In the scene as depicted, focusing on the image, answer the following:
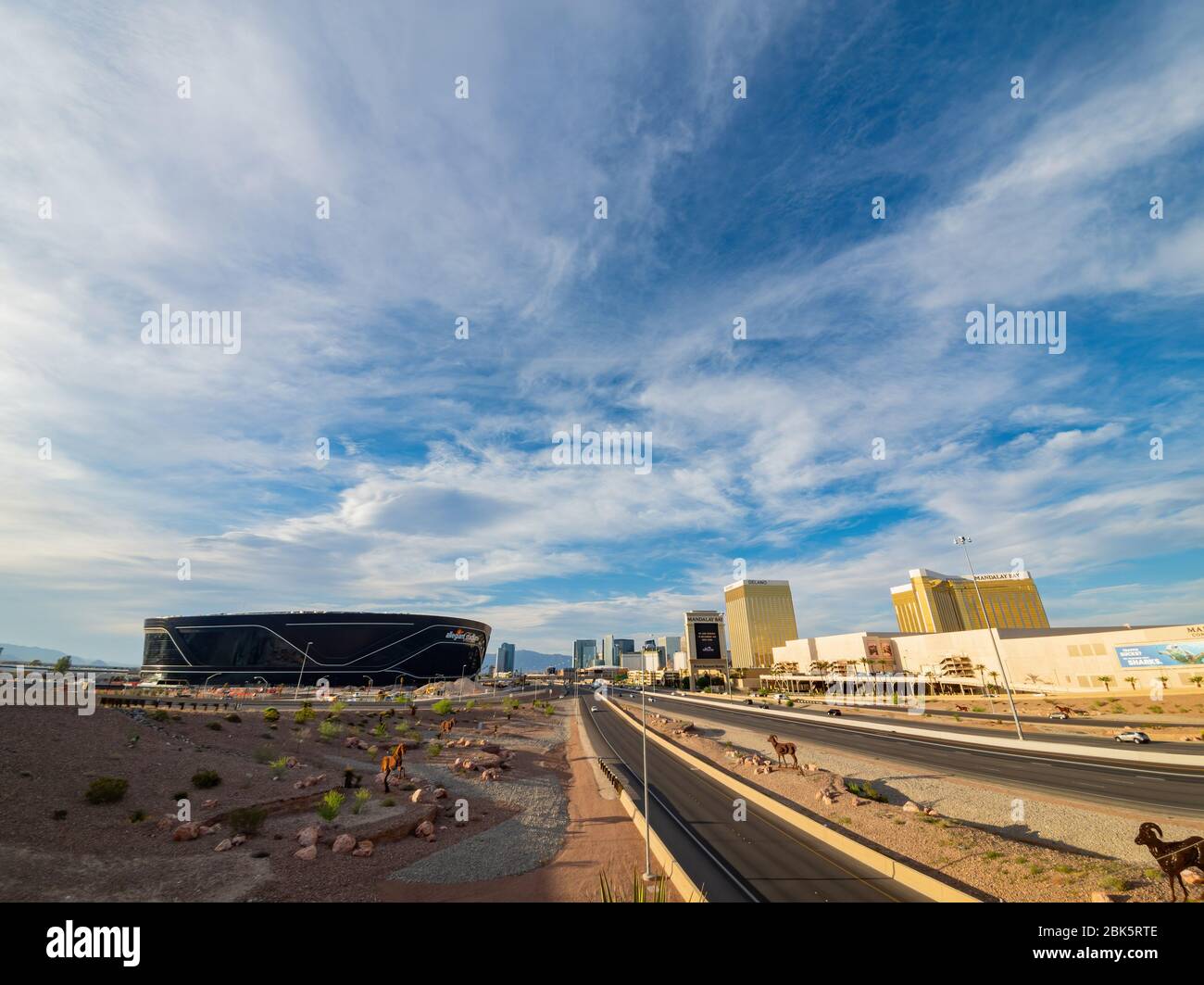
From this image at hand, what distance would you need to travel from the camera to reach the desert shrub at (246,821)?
2048cm

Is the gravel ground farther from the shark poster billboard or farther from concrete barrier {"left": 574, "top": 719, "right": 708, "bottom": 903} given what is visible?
the shark poster billboard

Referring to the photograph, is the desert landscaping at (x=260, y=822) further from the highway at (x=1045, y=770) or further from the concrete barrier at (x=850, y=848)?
the highway at (x=1045, y=770)

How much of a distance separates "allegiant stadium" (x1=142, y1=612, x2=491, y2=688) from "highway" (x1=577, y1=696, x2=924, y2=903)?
5727 inches

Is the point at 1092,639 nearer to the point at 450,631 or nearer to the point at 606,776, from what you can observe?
the point at 606,776

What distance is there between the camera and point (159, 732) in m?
31.6

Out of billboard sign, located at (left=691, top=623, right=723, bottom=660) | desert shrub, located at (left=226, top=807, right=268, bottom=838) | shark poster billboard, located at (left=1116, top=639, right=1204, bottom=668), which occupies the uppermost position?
desert shrub, located at (left=226, top=807, right=268, bottom=838)

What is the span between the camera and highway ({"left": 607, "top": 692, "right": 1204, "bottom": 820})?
26.0 meters

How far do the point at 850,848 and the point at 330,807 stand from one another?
80.6 ft
